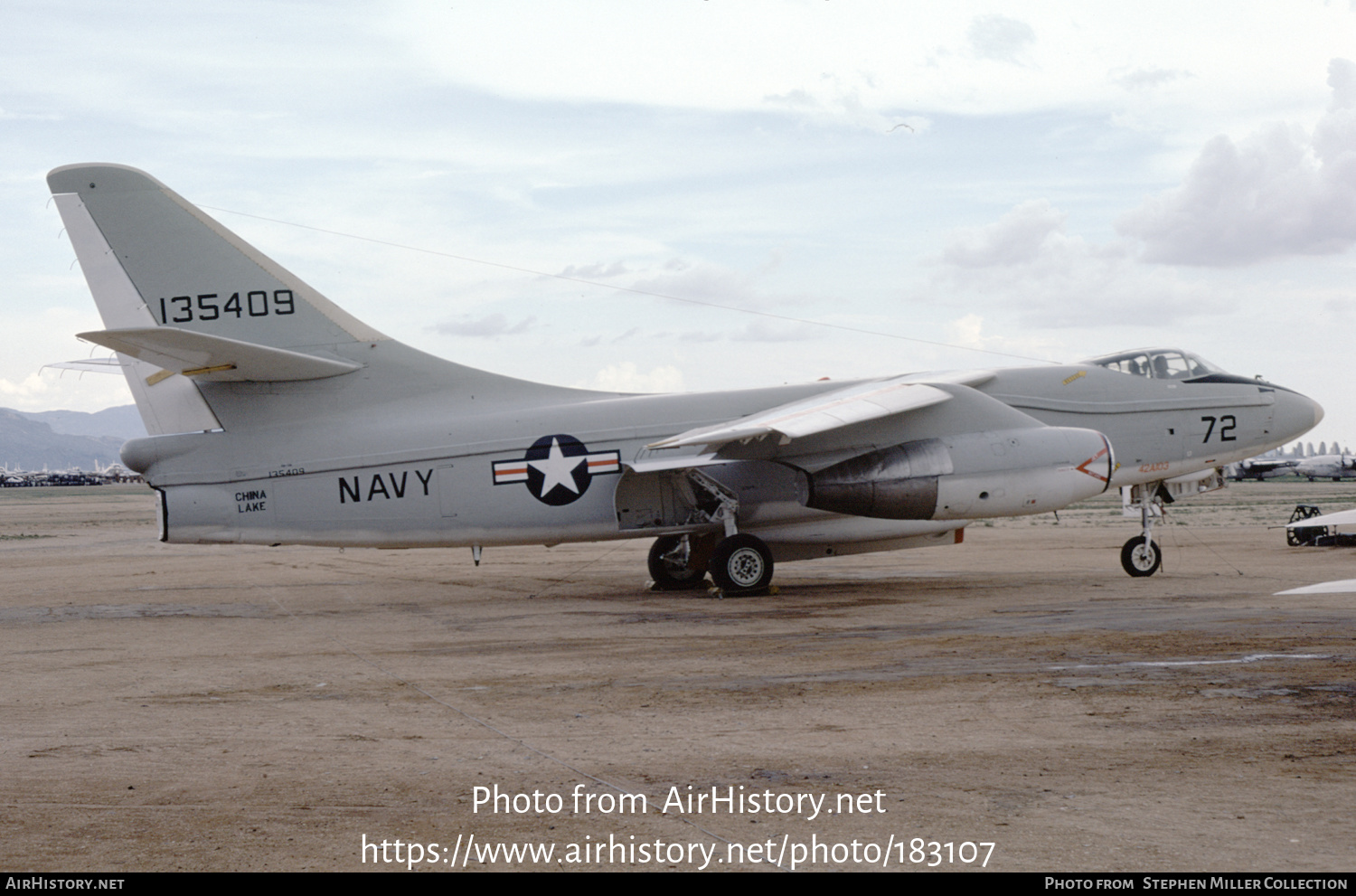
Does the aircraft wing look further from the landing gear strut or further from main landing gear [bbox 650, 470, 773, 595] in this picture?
the landing gear strut

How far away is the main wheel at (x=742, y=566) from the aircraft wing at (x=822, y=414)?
1.54 meters

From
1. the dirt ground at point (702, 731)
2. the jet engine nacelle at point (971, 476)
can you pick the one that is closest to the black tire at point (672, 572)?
the dirt ground at point (702, 731)

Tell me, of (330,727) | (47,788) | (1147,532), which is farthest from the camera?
(1147,532)

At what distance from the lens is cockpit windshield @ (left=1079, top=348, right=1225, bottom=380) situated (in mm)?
17750

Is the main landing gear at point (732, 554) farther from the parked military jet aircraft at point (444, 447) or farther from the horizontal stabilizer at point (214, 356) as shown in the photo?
the horizontal stabilizer at point (214, 356)

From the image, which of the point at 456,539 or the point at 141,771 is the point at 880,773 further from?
the point at 456,539

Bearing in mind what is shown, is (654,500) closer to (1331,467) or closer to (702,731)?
(702,731)

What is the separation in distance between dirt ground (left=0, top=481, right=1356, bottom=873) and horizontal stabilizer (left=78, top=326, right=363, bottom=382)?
3399 mm

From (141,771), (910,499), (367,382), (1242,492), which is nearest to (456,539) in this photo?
(367,382)

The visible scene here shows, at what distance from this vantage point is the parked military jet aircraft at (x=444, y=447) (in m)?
15.6

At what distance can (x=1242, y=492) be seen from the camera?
2290 inches

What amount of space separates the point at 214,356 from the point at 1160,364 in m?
14.4

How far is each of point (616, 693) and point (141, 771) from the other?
11.5 feet

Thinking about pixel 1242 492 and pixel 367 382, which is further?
pixel 1242 492
